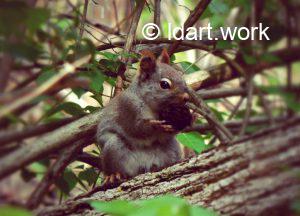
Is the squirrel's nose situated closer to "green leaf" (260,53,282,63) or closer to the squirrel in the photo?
the squirrel

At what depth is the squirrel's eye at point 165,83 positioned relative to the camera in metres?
2.77

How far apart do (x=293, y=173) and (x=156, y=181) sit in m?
0.87

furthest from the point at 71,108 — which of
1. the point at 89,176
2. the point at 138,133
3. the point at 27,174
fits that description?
the point at 27,174

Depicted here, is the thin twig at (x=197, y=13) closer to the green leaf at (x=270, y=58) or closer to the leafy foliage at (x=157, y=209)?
the green leaf at (x=270, y=58)

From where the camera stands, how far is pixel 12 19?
3.75 ft

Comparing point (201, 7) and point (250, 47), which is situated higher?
point (201, 7)

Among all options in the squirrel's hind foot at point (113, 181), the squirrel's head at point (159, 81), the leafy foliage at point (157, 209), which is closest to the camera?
the leafy foliage at point (157, 209)

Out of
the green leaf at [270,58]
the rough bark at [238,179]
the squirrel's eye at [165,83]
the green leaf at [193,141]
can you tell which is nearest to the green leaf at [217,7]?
the squirrel's eye at [165,83]

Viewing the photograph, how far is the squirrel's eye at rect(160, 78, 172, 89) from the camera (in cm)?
277

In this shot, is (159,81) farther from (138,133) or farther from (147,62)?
(138,133)

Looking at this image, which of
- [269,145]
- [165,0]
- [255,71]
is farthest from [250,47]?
[165,0]

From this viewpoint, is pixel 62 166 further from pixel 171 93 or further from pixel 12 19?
pixel 12 19

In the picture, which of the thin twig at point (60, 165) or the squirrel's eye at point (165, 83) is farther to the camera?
the squirrel's eye at point (165, 83)

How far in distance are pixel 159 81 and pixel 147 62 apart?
166 millimetres
